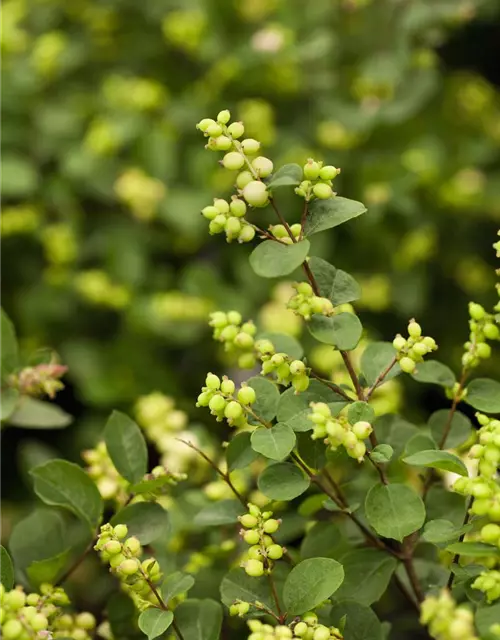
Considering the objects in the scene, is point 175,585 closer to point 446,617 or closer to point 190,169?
point 446,617

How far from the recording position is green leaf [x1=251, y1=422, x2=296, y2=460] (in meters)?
0.65

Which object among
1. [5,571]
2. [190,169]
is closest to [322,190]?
[5,571]

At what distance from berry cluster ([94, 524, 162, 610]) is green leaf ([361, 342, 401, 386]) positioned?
26 centimetres

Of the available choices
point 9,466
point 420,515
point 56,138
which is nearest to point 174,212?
point 56,138

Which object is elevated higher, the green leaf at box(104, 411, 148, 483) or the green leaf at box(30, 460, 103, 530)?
the green leaf at box(104, 411, 148, 483)

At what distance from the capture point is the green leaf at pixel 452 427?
0.82 m

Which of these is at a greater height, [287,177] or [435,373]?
[287,177]

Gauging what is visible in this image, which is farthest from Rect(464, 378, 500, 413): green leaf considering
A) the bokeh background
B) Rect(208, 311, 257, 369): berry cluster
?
the bokeh background

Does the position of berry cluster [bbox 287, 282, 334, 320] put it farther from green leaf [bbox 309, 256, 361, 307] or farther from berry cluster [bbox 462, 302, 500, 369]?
berry cluster [bbox 462, 302, 500, 369]

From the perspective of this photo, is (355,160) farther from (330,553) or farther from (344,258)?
(330,553)

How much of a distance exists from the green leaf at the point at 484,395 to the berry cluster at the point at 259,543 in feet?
0.73

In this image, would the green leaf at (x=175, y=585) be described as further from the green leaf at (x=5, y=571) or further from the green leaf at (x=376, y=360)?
the green leaf at (x=376, y=360)

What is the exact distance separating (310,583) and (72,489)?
285mm

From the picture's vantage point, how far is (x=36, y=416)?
3.45ft
